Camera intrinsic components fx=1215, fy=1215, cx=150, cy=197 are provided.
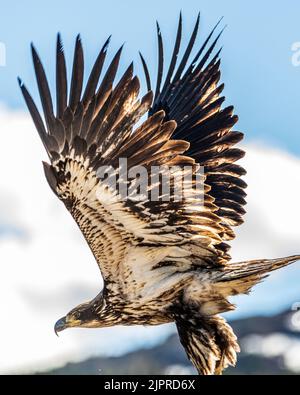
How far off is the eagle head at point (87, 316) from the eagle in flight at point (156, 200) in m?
0.01

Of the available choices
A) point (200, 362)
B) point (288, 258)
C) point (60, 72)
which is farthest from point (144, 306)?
point (60, 72)

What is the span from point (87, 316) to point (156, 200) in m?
2.02

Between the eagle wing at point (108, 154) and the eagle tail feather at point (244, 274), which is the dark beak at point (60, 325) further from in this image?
the eagle tail feather at point (244, 274)

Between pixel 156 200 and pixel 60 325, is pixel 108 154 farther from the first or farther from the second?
pixel 60 325

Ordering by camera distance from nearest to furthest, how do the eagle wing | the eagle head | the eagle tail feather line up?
the eagle wing
the eagle tail feather
the eagle head

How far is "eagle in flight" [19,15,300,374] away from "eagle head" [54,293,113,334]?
13 mm

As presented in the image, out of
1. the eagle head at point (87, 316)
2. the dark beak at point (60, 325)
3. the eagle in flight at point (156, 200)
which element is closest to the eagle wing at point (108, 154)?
the eagle in flight at point (156, 200)

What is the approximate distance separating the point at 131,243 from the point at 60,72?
5.45 feet

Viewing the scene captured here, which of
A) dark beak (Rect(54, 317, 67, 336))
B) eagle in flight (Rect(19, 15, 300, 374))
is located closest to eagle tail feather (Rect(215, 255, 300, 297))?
eagle in flight (Rect(19, 15, 300, 374))

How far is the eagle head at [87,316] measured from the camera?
1145cm

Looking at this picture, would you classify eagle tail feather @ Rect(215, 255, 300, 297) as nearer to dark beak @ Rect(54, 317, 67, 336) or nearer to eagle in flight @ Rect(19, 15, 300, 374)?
eagle in flight @ Rect(19, 15, 300, 374)

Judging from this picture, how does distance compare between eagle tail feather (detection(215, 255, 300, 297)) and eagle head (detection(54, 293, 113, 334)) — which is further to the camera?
eagle head (detection(54, 293, 113, 334))

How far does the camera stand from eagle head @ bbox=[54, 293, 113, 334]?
37.6ft
